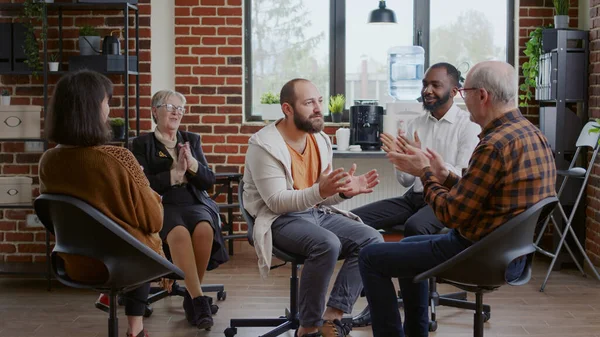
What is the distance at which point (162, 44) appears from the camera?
5789mm

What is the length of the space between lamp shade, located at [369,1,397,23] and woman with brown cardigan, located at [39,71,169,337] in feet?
10.4

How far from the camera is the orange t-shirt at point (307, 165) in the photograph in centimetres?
370

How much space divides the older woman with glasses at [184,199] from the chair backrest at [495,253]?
4.96ft

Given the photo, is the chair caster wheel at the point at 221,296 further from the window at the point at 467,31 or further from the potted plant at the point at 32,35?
the window at the point at 467,31

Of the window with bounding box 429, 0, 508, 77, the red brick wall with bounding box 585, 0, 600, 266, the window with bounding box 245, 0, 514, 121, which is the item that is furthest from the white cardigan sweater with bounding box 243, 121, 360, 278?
the window with bounding box 429, 0, 508, 77

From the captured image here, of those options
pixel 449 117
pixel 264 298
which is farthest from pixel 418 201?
pixel 264 298

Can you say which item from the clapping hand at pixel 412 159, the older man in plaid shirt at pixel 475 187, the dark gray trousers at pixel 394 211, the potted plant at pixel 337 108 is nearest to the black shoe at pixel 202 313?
the dark gray trousers at pixel 394 211

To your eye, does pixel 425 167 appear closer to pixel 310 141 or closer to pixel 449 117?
pixel 310 141

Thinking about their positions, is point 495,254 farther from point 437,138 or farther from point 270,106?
point 270,106

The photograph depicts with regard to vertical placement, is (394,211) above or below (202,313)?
above

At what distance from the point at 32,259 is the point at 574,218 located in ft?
12.3

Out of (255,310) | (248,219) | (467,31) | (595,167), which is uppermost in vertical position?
(467,31)

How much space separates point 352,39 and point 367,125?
0.88 m

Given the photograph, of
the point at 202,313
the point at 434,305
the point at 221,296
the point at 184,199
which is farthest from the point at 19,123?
the point at 434,305
